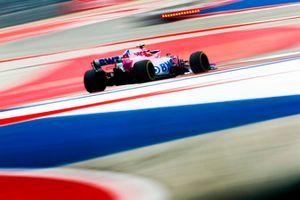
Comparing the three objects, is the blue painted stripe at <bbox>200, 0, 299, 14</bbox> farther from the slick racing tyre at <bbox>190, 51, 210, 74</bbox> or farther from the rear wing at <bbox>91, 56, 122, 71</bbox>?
the rear wing at <bbox>91, 56, 122, 71</bbox>

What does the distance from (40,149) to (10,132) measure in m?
0.80

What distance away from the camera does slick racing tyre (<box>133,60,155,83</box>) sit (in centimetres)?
753

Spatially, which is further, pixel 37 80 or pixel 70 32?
pixel 70 32

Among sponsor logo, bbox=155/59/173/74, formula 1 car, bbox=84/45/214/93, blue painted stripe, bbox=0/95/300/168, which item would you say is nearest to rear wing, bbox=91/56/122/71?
formula 1 car, bbox=84/45/214/93

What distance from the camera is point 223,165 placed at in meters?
3.01

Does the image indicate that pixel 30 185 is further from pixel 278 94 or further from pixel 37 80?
pixel 37 80

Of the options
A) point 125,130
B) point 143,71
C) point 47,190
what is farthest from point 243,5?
point 47,190

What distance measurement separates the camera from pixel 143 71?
296 inches

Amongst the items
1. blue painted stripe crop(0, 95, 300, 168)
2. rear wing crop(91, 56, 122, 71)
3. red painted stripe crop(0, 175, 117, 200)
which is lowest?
rear wing crop(91, 56, 122, 71)

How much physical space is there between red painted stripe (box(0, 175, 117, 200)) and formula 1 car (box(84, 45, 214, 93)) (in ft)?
13.9

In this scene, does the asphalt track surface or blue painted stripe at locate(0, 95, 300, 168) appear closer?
the asphalt track surface

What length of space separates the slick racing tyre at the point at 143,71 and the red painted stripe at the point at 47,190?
4020 millimetres

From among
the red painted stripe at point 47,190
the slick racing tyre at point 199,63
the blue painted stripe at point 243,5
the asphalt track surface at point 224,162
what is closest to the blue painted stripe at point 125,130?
the asphalt track surface at point 224,162

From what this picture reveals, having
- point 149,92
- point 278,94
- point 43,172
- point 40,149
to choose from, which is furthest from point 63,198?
point 149,92
